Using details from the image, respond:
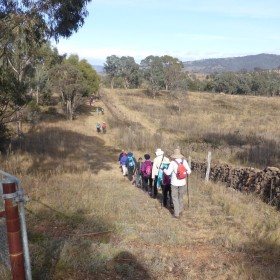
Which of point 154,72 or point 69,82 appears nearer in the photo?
point 69,82

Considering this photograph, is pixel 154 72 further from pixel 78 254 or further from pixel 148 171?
pixel 78 254

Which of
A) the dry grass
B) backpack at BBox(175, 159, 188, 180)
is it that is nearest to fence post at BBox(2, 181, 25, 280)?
backpack at BBox(175, 159, 188, 180)

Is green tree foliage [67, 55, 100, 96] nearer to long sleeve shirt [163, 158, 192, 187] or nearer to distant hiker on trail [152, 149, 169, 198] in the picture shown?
distant hiker on trail [152, 149, 169, 198]

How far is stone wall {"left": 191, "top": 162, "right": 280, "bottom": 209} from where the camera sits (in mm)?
10297

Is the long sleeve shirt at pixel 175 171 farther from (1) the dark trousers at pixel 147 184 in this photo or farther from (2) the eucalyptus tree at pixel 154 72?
(2) the eucalyptus tree at pixel 154 72

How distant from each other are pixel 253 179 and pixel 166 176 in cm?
453

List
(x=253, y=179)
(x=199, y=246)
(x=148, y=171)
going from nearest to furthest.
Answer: (x=199, y=246) < (x=148, y=171) < (x=253, y=179)

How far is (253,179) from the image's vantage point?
11.8 m

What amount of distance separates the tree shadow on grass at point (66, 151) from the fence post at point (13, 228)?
11.2m

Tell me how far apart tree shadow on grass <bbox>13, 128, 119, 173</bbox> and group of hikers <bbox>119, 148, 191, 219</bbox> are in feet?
12.5

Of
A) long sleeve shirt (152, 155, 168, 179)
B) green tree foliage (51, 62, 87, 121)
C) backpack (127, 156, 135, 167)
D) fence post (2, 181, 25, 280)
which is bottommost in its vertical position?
backpack (127, 156, 135, 167)

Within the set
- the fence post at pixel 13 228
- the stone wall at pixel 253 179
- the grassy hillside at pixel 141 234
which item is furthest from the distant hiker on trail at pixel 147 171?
the fence post at pixel 13 228

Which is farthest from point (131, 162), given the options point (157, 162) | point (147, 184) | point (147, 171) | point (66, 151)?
point (66, 151)

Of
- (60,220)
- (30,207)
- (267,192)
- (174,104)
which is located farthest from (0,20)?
(174,104)
